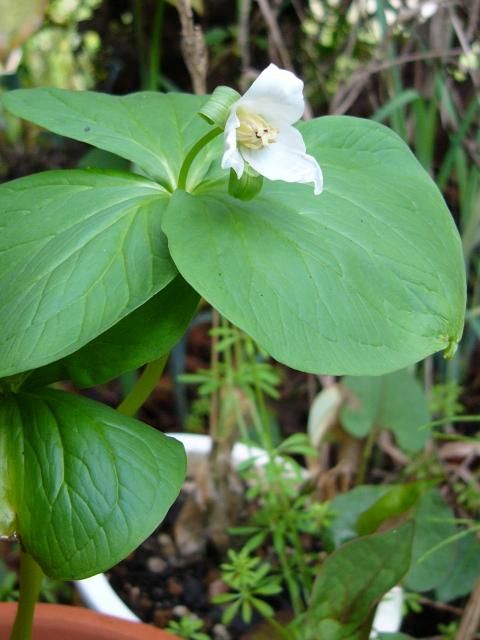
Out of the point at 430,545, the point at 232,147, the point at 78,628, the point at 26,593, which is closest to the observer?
the point at 232,147

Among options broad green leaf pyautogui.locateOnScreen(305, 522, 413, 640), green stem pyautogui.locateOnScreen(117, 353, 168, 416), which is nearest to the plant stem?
broad green leaf pyautogui.locateOnScreen(305, 522, 413, 640)

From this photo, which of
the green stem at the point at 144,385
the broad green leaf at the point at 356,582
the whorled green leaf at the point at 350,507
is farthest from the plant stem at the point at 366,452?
the green stem at the point at 144,385

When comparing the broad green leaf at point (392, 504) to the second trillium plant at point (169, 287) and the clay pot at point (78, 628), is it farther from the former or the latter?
the second trillium plant at point (169, 287)

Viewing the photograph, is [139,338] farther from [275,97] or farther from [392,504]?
[392,504]

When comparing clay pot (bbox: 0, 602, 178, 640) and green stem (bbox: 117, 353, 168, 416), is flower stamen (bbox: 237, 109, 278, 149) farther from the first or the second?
clay pot (bbox: 0, 602, 178, 640)

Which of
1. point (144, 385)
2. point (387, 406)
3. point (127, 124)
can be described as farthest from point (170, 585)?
point (127, 124)

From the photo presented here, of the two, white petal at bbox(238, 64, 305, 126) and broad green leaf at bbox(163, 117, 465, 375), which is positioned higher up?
white petal at bbox(238, 64, 305, 126)

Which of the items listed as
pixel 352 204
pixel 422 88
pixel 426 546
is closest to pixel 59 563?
pixel 352 204
